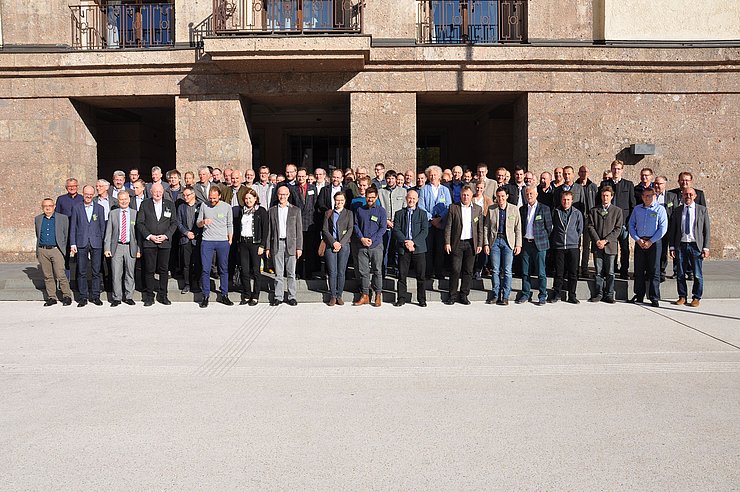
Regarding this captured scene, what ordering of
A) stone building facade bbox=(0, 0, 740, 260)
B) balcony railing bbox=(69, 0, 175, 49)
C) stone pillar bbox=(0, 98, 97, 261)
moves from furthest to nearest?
balcony railing bbox=(69, 0, 175, 49)
stone pillar bbox=(0, 98, 97, 261)
stone building facade bbox=(0, 0, 740, 260)

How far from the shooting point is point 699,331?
26.2ft

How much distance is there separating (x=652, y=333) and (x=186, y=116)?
34.7 feet

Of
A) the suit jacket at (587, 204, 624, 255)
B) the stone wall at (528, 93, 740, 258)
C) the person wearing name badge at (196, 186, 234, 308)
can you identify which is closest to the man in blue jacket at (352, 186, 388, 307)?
the person wearing name badge at (196, 186, 234, 308)

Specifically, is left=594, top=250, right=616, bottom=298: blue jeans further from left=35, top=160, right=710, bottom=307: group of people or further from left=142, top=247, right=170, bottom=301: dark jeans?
left=142, top=247, right=170, bottom=301: dark jeans

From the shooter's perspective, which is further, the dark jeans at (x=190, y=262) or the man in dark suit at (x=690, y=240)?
the dark jeans at (x=190, y=262)

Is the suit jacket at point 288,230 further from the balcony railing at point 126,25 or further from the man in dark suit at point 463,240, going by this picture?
the balcony railing at point 126,25

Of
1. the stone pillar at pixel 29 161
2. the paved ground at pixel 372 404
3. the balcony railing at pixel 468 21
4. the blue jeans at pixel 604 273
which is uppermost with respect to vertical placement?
the balcony railing at pixel 468 21

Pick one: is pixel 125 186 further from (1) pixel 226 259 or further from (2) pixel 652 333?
(2) pixel 652 333

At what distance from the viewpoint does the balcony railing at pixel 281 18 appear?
45.2ft

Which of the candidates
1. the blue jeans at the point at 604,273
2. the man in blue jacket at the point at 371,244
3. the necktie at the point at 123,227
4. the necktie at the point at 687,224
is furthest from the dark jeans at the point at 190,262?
the necktie at the point at 687,224

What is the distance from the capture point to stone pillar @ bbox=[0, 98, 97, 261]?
47.1 ft

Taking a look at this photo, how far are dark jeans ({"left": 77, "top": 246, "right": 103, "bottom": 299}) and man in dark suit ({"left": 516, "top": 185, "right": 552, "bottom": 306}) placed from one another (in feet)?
21.8

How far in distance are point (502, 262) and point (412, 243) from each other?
4.73 ft

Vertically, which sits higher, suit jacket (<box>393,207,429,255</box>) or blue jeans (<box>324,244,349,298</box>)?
suit jacket (<box>393,207,429,255</box>)
